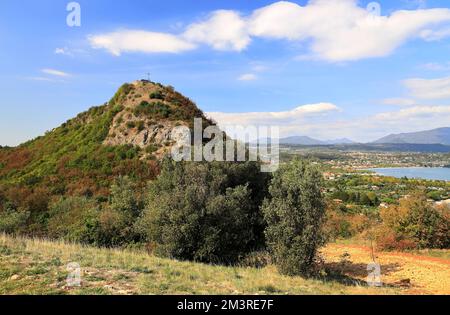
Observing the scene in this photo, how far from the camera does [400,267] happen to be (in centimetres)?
1524

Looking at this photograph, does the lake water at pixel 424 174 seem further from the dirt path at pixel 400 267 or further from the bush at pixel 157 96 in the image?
the dirt path at pixel 400 267

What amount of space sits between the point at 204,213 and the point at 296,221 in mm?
3614

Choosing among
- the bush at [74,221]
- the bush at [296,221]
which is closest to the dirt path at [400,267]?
the bush at [296,221]

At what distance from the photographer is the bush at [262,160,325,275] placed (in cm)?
1222

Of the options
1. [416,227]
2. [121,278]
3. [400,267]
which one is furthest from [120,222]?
[416,227]

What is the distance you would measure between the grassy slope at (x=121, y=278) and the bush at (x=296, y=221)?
102cm

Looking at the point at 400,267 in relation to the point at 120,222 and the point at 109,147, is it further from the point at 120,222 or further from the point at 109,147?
the point at 109,147

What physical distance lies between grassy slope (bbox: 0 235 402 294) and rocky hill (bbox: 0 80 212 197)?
62.7ft

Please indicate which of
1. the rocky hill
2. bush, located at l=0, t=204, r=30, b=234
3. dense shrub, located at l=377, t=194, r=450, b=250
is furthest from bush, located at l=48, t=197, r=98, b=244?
dense shrub, located at l=377, t=194, r=450, b=250

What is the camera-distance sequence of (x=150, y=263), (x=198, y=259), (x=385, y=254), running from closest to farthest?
(x=150, y=263)
(x=198, y=259)
(x=385, y=254)

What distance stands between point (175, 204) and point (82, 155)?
27855mm
